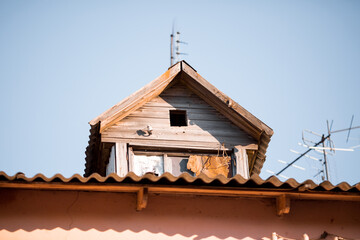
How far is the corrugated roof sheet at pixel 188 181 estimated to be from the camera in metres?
9.44

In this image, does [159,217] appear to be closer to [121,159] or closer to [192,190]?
[192,190]

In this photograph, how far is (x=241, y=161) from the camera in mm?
13125

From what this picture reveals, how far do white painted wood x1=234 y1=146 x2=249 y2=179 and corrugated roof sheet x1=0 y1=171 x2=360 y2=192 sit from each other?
10.3 ft

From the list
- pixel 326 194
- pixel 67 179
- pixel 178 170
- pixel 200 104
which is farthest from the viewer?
pixel 200 104

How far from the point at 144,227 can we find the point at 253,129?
4.13 meters

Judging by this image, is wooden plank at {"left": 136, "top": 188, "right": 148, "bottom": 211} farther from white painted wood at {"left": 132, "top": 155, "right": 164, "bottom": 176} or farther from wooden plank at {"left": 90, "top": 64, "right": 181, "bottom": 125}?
wooden plank at {"left": 90, "top": 64, "right": 181, "bottom": 125}

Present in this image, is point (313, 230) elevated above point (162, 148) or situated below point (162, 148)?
below

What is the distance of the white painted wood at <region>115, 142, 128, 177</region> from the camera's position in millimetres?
12577

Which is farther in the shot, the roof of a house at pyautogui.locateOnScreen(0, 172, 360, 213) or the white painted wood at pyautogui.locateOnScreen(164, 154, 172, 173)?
the white painted wood at pyautogui.locateOnScreen(164, 154, 172, 173)

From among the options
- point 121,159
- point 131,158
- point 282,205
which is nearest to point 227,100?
point 131,158

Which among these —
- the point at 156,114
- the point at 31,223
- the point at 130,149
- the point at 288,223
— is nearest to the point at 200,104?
the point at 156,114

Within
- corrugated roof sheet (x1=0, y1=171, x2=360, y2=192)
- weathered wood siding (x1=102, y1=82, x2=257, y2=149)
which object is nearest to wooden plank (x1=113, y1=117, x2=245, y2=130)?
weathered wood siding (x1=102, y1=82, x2=257, y2=149)

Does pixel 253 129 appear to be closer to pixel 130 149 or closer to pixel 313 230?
pixel 130 149

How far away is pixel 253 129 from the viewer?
13.3 metres
